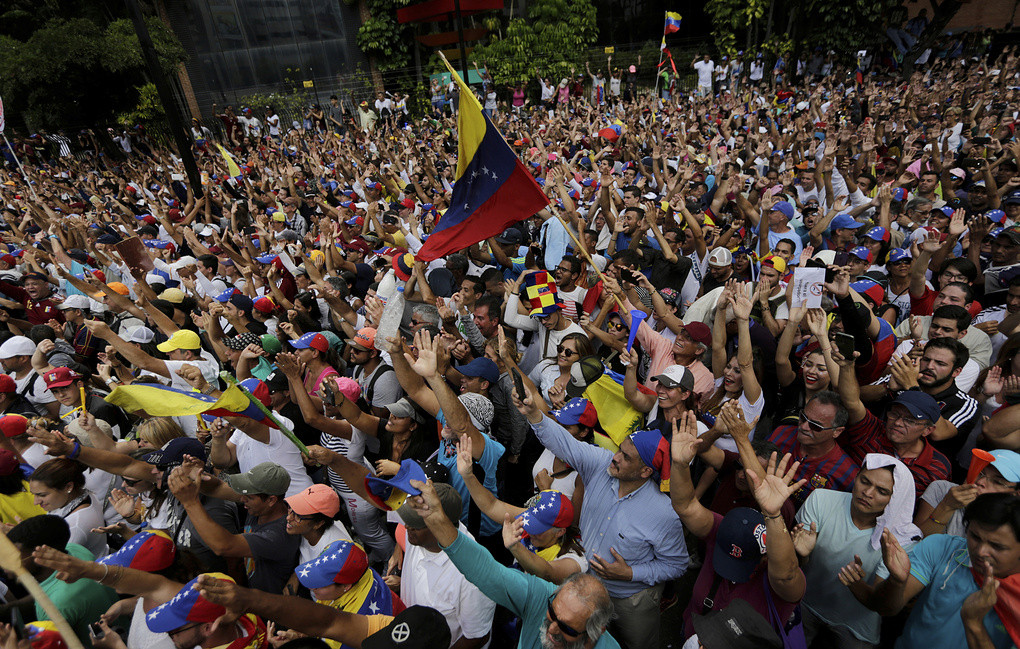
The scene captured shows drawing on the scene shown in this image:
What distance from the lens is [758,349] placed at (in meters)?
4.05

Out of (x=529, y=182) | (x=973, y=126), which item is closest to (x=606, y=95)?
(x=973, y=126)

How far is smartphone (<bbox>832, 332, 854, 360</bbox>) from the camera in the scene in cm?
335

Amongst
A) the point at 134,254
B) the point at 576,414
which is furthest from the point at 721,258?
the point at 134,254

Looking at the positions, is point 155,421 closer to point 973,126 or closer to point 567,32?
point 973,126

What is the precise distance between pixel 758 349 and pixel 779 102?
15.5 metres

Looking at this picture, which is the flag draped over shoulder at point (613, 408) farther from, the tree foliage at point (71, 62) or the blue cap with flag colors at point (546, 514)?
the tree foliage at point (71, 62)

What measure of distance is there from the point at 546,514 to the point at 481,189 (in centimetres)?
324

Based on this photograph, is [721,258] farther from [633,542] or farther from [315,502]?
[315,502]

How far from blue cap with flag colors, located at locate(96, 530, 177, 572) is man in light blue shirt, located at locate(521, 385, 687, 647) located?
2.10 meters

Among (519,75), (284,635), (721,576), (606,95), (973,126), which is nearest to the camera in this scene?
(284,635)

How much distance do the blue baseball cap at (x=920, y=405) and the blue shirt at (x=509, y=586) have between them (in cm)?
199

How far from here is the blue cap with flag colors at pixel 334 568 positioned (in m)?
2.46

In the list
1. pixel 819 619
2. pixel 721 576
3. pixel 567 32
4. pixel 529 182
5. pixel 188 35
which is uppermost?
pixel 188 35

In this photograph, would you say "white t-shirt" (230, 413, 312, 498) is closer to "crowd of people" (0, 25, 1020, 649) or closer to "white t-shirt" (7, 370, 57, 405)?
"crowd of people" (0, 25, 1020, 649)
